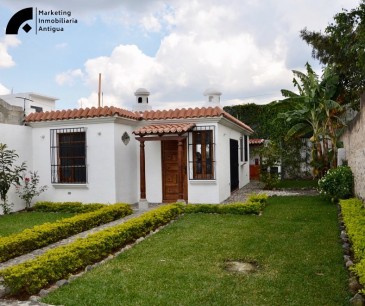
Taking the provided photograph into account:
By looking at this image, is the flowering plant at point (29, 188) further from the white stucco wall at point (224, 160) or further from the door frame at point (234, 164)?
the door frame at point (234, 164)

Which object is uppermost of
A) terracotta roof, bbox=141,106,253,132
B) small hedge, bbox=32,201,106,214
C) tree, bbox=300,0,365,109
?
tree, bbox=300,0,365,109

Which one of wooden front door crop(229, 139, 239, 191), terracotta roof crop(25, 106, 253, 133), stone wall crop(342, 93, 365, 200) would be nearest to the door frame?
wooden front door crop(229, 139, 239, 191)

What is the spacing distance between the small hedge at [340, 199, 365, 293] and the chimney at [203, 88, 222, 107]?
6.56 meters

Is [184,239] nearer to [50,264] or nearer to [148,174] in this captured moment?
[50,264]

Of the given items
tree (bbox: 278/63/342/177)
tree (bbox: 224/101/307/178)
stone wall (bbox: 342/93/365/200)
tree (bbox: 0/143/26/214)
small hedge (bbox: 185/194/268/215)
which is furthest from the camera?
tree (bbox: 224/101/307/178)

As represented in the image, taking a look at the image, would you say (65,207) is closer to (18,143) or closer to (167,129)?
(18,143)

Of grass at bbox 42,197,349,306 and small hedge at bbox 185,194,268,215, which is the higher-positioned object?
small hedge at bbox 185,194,268,215

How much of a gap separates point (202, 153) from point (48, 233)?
5792 millimetres

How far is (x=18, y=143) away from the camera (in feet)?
40.2

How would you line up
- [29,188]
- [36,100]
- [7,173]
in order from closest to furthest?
[7,173]
[29,188]
[36,100]

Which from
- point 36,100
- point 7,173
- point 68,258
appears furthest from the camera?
point 36,100

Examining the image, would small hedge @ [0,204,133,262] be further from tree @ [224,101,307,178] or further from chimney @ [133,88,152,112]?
tree @ [224,101,307,178]

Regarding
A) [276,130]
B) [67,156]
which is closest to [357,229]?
[67,156]

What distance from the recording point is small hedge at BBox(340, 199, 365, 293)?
4561 mm
